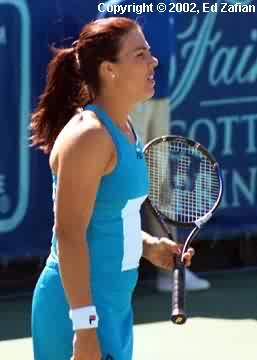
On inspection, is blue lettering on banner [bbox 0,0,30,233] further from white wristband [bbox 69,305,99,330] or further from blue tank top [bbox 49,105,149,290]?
white wristband [bbox 69,305,99,330]

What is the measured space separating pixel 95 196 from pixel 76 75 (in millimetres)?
375

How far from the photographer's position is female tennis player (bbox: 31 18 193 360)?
8.18ft

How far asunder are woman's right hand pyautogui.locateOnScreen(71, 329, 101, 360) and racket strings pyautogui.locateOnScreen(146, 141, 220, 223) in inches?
36.4

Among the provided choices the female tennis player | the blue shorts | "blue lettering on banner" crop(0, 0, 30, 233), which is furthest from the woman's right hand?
"blue lettering on banner" crop(0, 0, 30, 233)

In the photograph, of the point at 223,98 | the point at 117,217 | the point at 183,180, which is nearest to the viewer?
the point at 117,217

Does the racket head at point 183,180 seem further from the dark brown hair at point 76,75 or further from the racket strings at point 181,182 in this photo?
the dark brown hair at point 76,75

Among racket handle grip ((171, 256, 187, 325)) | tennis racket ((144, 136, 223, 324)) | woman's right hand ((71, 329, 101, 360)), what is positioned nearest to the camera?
woman's right hand ((71, 329, 101, 360))

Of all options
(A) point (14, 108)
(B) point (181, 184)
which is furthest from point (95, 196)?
(A) point (14, 108)

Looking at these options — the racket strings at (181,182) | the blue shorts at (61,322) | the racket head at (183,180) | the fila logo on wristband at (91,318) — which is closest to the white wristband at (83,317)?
the fila logo on wristband at (91,318)

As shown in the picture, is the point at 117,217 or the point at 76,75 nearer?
the point at 117,217

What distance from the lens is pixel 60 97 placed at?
278 centimetres

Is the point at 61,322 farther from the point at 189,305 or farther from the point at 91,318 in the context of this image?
the point at 189,305

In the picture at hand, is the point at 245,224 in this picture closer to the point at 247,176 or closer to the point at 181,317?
the point at 247,176

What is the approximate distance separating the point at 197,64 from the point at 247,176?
0.73 meters
